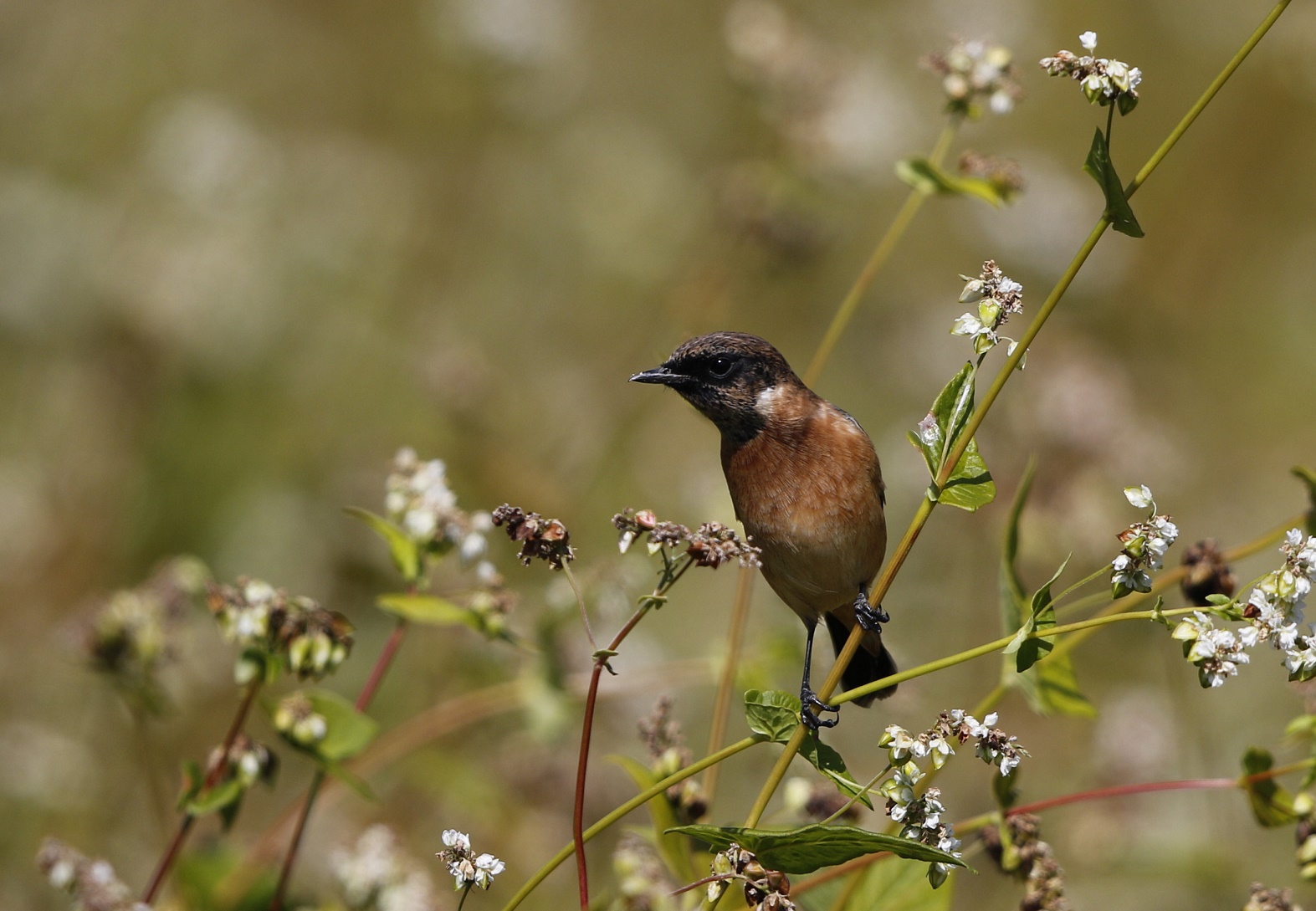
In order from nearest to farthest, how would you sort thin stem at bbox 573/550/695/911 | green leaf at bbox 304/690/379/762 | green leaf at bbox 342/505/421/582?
thin stem at bbox 573/550/695/911 < green leaf at bbox 304/690/379/762 < green leaf at bbox 342/505/421/582

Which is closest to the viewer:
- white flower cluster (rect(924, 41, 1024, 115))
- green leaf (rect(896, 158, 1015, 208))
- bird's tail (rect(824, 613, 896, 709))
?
green leaf (rect(896, 158, 1015, 208))

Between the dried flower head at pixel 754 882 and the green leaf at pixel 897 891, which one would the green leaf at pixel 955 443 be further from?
the green leaf at pixel 897 891

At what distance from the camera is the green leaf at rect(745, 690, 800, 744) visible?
179 centimetres

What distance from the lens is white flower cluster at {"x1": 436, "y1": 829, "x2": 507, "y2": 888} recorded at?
1670 mm

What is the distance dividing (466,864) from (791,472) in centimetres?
161

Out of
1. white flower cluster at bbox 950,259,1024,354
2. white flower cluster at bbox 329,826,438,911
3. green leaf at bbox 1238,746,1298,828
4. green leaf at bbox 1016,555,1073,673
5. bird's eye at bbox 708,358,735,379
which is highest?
bird's eye at bbox 708,358,735,379

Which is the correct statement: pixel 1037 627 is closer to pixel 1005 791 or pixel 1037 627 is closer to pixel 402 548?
pixel 1005 791

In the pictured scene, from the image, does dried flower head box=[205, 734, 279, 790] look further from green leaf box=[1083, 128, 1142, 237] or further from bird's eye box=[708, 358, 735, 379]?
green leaf box=[1083, 128, 1142, 237]

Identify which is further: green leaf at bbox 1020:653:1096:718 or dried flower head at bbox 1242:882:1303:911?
green leaf at bbox 1020:653:1096:718

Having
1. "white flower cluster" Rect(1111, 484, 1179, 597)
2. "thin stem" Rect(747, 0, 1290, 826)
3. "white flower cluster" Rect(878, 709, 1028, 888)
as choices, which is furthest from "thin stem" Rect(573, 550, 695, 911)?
"white flower cluster" Rect(1111, 484, 1179, 597)

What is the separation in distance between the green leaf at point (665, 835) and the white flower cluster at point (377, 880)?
0.70 meters

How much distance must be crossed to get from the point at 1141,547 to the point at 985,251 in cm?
599

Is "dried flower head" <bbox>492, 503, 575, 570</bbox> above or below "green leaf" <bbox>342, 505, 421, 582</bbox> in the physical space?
below

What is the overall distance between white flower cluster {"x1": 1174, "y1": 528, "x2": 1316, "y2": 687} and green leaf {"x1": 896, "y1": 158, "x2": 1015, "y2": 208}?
1331mm
